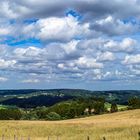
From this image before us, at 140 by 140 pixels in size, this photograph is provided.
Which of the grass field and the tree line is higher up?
the grass field

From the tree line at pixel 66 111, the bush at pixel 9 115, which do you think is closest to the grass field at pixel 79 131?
the tree line at pixel 66 111

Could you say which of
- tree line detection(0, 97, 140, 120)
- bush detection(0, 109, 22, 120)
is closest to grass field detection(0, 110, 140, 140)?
tree line detection(0, 97, 140, 120)

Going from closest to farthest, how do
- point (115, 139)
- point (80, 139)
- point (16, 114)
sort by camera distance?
1. point (115, 139)
2. point (80, 139)
3. point (16, 114)

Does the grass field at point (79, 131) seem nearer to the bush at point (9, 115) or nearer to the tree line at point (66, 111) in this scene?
the tree line at point (66, 111)

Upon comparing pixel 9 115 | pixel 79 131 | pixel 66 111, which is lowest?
pixel 9 115

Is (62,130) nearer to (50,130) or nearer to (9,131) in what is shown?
(50,130)

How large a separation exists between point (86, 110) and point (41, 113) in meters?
17.9

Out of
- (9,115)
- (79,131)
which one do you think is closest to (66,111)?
(9,115)

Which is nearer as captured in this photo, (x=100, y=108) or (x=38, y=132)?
(x=38, y=132)

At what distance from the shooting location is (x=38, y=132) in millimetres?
44125

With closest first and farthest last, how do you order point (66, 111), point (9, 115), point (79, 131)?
1. point (79, 131)
2. point (9, 115)
3. point (66, 111)

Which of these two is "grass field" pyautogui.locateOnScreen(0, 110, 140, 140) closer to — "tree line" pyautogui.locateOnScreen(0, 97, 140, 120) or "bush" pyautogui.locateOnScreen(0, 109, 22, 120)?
"tree line" pyautogui.locateOnScreen(0, 97, 140, 120)

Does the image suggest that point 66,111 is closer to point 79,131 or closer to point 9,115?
point 9,115

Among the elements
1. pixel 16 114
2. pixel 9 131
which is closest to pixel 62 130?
pixel 9 131
